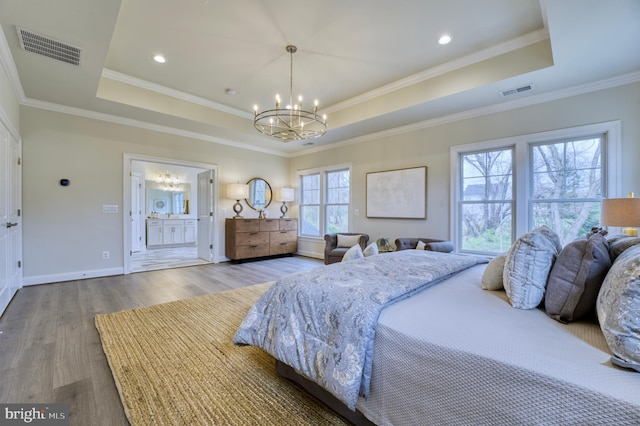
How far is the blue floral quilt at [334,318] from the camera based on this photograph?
1.23 metres

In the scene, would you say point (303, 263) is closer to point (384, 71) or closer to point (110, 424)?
point (384, 71)

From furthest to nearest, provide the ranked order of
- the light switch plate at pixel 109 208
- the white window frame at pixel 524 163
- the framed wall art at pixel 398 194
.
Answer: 1. the framed wall art at pixel 398 194
2. the light switch plate at pixel 109 208
3. the white window frame at pixel 524 163

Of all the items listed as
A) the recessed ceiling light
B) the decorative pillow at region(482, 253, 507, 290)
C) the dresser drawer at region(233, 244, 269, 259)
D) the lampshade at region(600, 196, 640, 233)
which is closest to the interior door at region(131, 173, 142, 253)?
the dresser drawer at region(233, 244, 269, 259)

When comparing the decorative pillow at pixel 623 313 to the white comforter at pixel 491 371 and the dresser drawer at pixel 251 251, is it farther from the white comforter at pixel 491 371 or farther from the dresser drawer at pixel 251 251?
the dresser drawer at pixel 251 251

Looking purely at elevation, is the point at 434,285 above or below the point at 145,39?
below

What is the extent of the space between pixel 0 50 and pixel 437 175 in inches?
215

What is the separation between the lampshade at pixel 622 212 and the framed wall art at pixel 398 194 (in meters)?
2.31

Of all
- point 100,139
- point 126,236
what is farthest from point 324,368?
point 100,139

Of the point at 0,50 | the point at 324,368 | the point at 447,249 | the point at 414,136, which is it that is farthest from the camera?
the point at 414,136

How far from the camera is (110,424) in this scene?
144cm

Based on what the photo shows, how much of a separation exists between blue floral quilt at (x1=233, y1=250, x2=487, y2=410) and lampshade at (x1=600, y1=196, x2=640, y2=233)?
5.80ft

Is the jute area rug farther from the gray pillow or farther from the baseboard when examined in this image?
the gray pillow

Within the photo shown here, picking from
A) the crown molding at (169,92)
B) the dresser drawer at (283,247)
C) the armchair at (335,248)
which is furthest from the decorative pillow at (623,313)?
the dresser drawer at (283,247)

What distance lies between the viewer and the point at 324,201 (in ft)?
20.9
